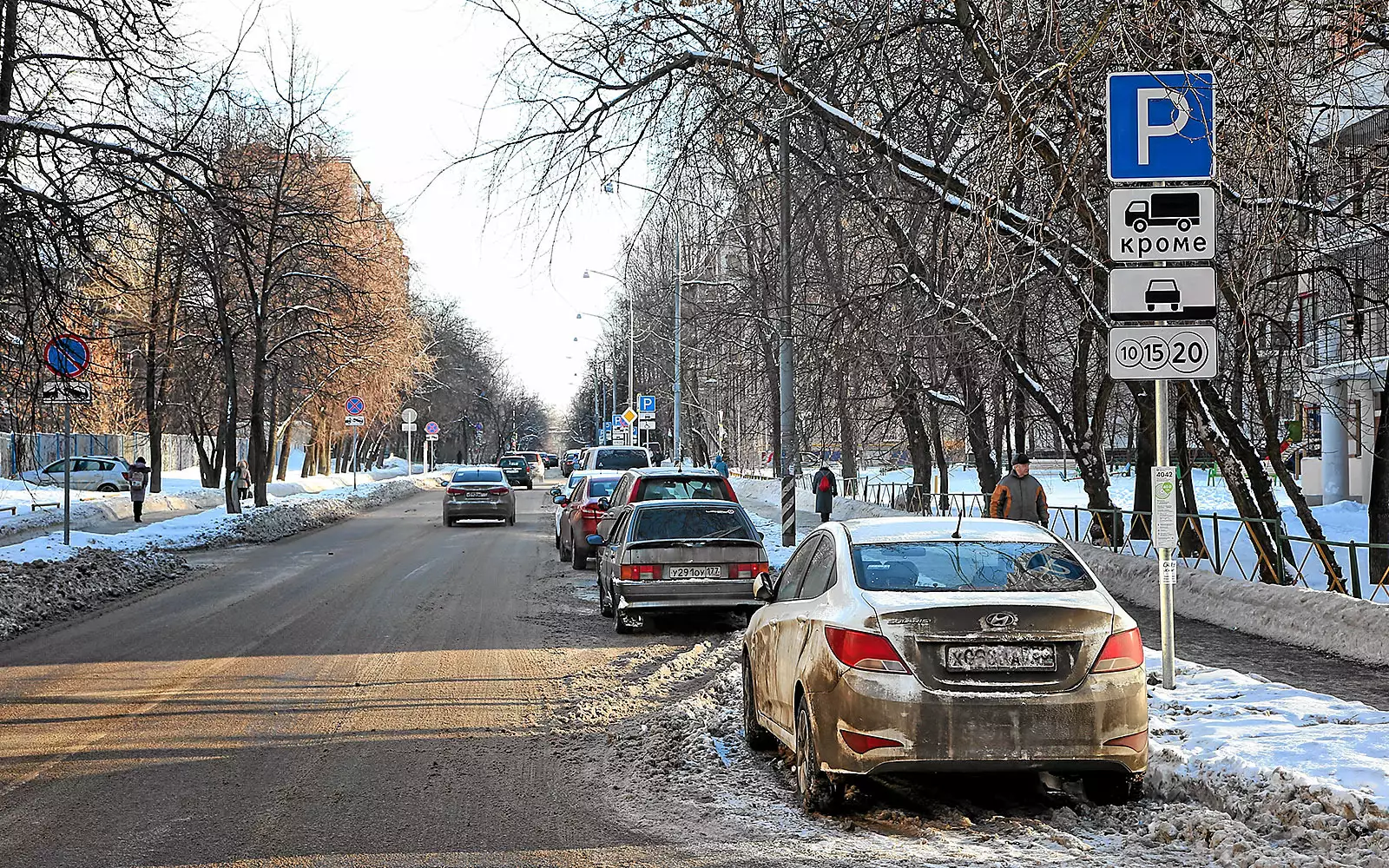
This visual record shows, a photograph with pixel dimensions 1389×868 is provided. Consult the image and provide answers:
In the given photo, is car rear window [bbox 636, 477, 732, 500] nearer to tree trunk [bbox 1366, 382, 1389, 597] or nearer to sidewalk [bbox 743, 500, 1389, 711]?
sidewalk [bbox 743, 500, 1389, 711]

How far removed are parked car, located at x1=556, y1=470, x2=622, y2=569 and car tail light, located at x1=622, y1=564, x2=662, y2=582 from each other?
6678 millimetres

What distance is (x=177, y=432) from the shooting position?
74.3m

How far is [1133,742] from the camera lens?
6.12 meters

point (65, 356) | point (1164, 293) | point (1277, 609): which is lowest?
point (1277, 609)

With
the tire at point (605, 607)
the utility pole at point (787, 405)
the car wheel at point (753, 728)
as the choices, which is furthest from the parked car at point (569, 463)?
the car wheel at point (753, 728)

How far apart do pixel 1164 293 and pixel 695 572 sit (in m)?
6.35

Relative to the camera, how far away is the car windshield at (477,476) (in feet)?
112

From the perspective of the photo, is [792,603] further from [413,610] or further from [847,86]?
[413,610]

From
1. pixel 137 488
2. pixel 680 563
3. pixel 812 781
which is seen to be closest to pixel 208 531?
pixel 137 488

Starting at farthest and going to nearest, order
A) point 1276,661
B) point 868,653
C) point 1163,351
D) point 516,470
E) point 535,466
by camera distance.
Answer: point 535,466 < point 516,470 < point 1276,661 < point 1163,351 < point 868,653

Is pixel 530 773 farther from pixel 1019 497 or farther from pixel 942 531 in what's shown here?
pixel 1019 497

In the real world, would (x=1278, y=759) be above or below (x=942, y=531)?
below

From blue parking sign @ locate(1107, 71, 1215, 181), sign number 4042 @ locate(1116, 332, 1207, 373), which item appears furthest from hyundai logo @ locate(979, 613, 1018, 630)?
blue parking sign @ locate(1107, 71, 1215, 181)

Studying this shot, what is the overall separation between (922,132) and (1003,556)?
8.40 m
